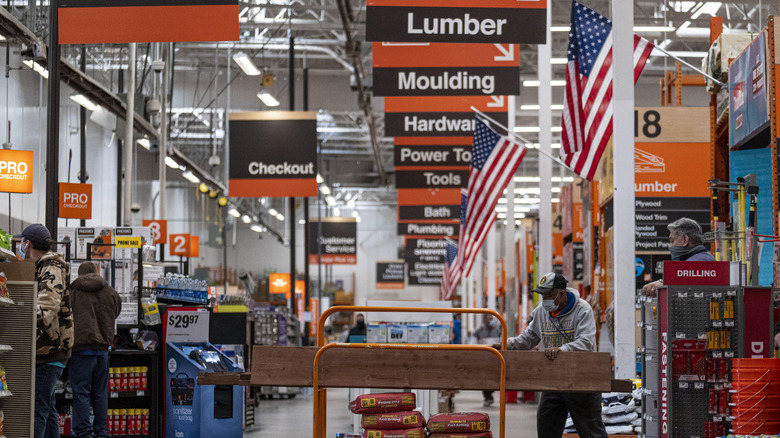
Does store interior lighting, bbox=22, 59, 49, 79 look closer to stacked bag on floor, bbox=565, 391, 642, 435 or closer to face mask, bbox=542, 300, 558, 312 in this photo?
stacked bag on floor, bbox=565, 391, 642, 435

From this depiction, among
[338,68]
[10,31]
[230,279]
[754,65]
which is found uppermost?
[338,68]

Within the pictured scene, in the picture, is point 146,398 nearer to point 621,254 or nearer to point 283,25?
point 621,254

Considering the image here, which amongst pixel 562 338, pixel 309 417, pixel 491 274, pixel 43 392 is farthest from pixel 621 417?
pixel 491 274

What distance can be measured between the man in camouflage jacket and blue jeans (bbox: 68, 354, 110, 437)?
111cm

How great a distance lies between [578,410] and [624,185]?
219cm

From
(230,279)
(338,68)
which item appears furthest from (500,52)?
(230,279)

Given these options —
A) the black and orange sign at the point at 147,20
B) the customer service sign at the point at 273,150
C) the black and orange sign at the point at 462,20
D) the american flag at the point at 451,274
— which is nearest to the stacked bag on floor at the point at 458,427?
the black and orange sign at the point at 147,20

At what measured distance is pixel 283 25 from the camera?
2392 cm

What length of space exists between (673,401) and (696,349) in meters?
0.39

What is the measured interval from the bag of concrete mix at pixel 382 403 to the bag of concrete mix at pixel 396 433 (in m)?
0.12

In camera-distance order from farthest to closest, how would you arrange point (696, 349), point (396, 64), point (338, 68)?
point (338, 68) → point (396, 64) → point (696, 349)

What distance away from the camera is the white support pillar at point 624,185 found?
322 inches

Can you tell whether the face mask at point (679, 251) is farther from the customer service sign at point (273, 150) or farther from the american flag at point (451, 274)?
the american flag at point (451, 274)

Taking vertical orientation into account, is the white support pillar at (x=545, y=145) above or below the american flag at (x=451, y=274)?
above
